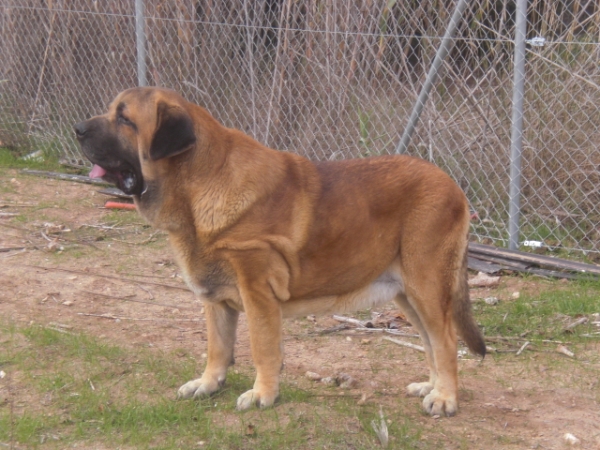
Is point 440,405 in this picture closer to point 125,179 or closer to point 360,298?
point 360,298

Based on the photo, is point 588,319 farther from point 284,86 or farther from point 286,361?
point 284,86

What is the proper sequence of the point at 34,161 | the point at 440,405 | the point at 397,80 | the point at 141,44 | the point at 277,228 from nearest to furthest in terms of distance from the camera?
the point at 277,228 → the point at 440,405 → the point at 397,80 → the point at 141,44 → the point at 34,161

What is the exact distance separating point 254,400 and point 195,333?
4.48 feet

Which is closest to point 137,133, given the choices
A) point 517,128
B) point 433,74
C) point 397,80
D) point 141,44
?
point 433,74

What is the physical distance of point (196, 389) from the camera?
4.19m

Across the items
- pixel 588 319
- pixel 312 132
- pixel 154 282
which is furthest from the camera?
pixel 312 132

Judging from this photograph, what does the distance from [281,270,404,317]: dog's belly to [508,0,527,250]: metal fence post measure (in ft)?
8.42

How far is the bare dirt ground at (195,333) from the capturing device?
13.2ft

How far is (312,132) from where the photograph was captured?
7.80 meters

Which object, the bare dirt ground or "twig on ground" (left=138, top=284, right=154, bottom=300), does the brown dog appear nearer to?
the bare dirt ground

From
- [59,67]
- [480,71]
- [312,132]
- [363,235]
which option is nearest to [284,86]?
[312,132]

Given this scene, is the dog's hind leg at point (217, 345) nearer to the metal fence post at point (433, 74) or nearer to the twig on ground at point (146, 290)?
the twig on ground at point (146, 290)

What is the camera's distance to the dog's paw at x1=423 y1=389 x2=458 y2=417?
407cm

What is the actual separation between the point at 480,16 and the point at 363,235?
11.4 feet
